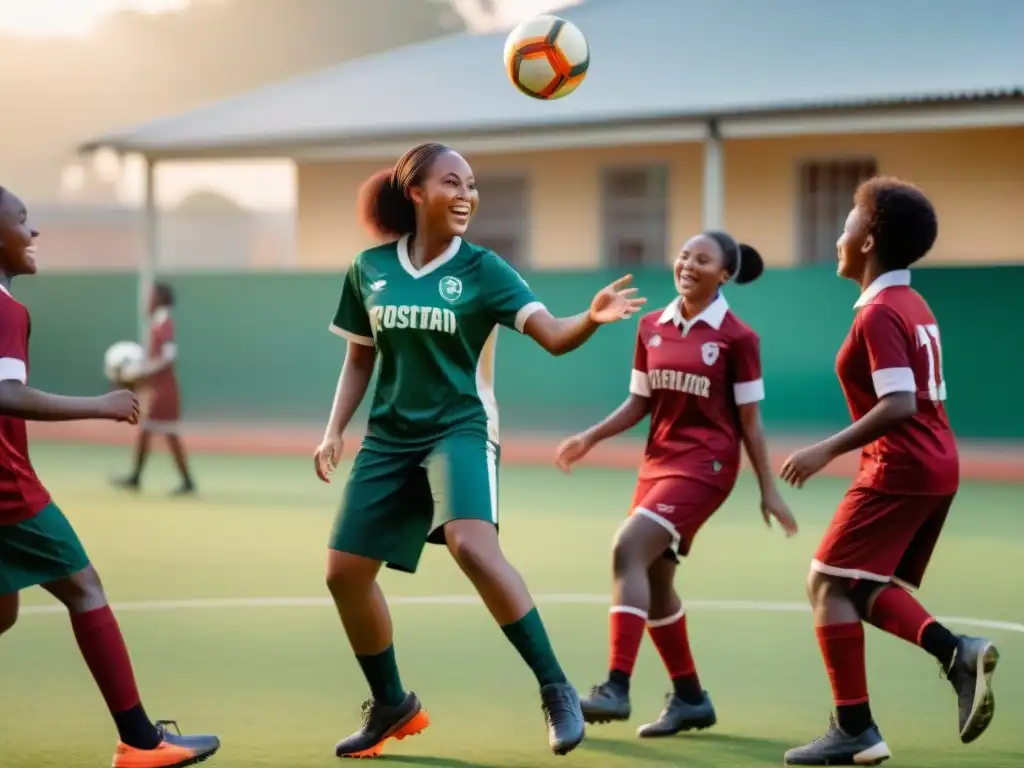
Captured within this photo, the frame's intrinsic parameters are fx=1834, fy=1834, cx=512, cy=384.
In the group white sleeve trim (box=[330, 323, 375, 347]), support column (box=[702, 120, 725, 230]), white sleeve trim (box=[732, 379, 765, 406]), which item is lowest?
white sleeve trim (box=[732, 379, 765, 406])

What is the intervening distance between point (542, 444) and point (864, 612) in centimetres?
1303

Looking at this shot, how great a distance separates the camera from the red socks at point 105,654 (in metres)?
5.78

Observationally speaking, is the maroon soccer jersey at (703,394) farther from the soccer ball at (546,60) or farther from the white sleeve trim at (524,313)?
the soccer ball at (546,60)

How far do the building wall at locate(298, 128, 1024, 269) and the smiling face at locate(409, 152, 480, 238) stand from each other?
51.0ft

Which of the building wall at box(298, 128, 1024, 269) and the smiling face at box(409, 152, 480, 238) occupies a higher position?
the building wall at box(298, 128, 1024, 269)

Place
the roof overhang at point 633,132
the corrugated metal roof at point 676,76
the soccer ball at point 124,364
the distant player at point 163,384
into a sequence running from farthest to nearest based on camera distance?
the corrugated metal roof at point 676,76 < the roof overhang at point 633,132 < the soccer ball at point 124,364 < the distant player at point 163,384

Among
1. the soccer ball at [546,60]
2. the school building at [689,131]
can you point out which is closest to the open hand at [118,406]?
the soccer ball at [546,60]

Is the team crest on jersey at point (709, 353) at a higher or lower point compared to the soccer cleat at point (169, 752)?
higher

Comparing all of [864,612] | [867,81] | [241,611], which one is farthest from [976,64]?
[864,612]

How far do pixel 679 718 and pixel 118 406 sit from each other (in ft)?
7.60

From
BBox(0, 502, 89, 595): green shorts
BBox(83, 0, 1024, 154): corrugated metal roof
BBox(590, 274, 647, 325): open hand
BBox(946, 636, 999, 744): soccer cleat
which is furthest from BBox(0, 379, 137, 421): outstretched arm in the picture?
BBox(83, 0, 1024, 154): corrugated metal roof

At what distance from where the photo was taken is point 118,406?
18.5 ft

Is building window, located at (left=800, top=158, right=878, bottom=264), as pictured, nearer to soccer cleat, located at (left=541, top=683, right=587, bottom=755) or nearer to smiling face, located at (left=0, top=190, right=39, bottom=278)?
soccer cleat, located at (left=541, top=683, right=587, bottom=755)

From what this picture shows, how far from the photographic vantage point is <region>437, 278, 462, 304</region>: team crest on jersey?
6.04m
